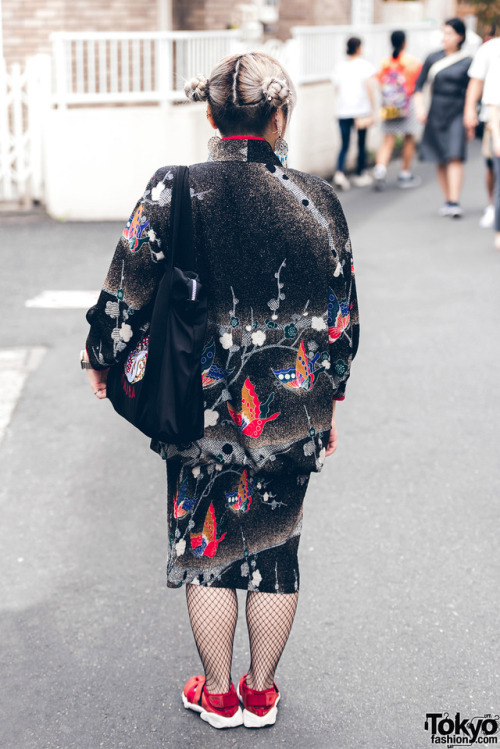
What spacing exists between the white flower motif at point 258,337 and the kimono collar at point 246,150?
0.42 meters

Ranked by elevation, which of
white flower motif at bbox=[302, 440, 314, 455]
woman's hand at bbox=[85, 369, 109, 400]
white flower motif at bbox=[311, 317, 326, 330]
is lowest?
white flower motif at bbox=[302, 440, 314, 455]

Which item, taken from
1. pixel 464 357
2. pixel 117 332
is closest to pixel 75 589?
pixel 117 332

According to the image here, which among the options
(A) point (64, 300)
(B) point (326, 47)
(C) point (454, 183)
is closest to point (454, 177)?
(C) point (454, 183)

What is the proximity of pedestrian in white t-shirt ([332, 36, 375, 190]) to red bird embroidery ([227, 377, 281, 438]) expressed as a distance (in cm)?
1031

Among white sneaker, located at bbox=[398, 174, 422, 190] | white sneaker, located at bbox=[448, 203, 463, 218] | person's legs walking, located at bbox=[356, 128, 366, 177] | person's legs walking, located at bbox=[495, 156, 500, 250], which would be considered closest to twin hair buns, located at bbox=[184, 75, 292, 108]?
person's legs walking, located at bbox=[495, 156, 500, 250]

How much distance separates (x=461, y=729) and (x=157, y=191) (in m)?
1.73

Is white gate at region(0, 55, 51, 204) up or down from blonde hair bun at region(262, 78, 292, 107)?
down

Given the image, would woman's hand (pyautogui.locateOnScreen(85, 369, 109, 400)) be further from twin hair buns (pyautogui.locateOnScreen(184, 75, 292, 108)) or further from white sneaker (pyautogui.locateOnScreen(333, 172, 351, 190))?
white sneaker (pyautogui.locateOnScreen(333, 172, 351, 190))

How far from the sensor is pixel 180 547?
9.11 feet

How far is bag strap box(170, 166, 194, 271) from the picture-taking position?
2.49 m

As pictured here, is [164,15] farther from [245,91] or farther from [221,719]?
[221,719]

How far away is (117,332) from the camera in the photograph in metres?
2.63

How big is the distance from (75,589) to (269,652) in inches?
43.1

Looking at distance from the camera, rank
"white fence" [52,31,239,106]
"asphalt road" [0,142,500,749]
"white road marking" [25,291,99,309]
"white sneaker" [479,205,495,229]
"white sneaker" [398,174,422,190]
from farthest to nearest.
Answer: "white sneaker" [398,174,422,190] < "white fence" [52,31,239,106] < "white sneaker" [479,205,495,229] < "white road marking" [25,291,99,309] < "asphalt road" [0,142,500,749]
